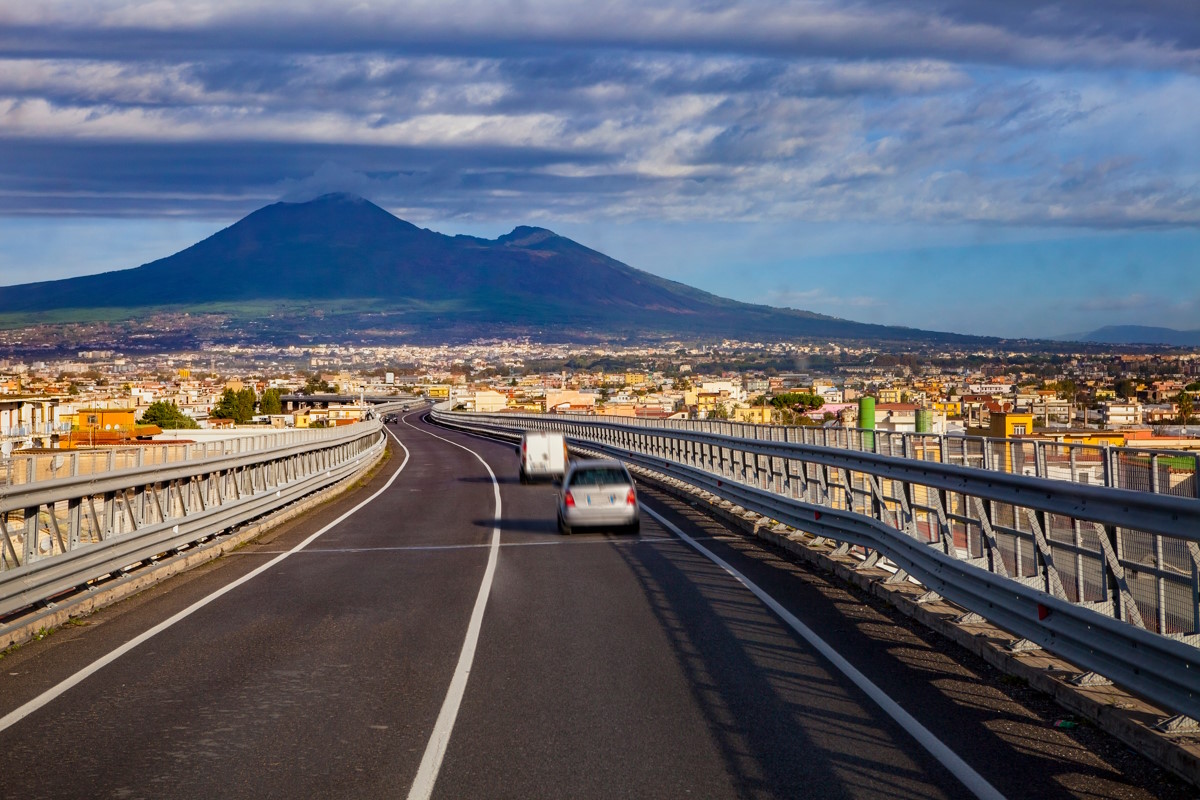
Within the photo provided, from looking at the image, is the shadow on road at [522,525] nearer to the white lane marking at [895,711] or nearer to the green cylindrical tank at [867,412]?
the green cylindrical tank at [867,412]

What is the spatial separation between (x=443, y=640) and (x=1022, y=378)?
3880 cm

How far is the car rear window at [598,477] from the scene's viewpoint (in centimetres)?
2107

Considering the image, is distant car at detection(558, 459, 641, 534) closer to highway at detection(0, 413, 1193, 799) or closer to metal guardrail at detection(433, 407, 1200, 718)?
metal guardrail at detection(433, 407, 1200, 718)

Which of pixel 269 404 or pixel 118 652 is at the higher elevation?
pixel 269 404

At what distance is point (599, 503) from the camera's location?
20828mm

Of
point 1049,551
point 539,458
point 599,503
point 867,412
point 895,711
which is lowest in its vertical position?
point 895,711

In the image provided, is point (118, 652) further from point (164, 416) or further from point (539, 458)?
point (164, 416)

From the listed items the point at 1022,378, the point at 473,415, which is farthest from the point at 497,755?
the point at 473,415

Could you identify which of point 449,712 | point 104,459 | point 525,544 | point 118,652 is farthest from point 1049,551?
point 525,544

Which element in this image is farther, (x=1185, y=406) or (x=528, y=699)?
(x=1185, y=406)

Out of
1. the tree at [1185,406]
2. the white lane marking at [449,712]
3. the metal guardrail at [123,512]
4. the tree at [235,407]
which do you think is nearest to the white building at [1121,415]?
the tree at [1185,406]

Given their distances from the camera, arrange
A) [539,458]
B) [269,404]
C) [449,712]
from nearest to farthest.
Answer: [449,712] → [539,458] → [269,404]

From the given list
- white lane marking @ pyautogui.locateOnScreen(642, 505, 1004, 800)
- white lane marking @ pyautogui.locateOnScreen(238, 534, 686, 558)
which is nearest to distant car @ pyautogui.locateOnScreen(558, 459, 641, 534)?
A: white lane marking @ pyautogui.locateOnScreen(238, 534, 686, 558)

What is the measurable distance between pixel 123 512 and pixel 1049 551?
10508mm
